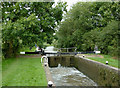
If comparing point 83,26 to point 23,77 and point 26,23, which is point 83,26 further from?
point 23,77

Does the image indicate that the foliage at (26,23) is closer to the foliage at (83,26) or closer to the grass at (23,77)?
the grass at (23,77)

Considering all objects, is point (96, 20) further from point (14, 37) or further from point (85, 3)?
point (14, 37)

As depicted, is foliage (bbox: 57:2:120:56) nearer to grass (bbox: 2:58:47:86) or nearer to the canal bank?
the canal bank

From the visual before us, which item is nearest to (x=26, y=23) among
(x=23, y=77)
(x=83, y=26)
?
(x=23, y=77)

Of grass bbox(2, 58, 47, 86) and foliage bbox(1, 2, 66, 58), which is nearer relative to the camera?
grass bbox(2, 58, 47, 86)

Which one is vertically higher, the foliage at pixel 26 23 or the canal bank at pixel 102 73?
the foliage at pixel 26 23

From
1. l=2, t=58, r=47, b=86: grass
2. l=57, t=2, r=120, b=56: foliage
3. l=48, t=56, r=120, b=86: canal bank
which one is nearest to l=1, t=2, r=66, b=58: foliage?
l=2, t=58, r=47, b=86: grass

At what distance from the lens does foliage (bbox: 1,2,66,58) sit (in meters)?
11.3

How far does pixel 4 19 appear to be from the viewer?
12.5m

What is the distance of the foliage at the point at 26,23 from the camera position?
1130 cm

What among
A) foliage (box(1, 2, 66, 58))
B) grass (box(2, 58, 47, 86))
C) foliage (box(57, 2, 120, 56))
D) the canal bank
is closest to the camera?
grass (box(2, 58, 47, 86))

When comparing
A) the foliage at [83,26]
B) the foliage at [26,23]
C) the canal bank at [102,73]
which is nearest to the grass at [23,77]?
the canal bank at [102,73]

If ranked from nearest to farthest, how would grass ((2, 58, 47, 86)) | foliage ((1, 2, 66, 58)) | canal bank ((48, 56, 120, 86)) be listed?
1. grass ((2, 58, 47, 86))
2. canal bank ((48, 56, 120, 86))
3. foliage ((1, 2, 66, 58))

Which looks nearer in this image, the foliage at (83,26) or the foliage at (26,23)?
the foliage at (26,23)
